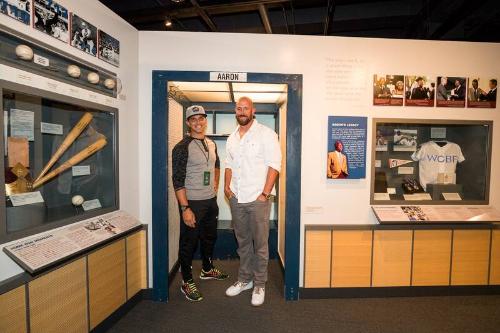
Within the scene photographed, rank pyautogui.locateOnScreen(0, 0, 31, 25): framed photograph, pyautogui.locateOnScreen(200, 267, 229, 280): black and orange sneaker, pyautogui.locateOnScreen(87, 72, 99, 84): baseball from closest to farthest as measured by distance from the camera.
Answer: pyautogui.locateOnScreen(0, 0, 31, 25): framed photograph < pyautogui.locateOnScreen(87, 72, 99, 84): baseball < pyautogui.locateOnScreen(200, 267, 229, 280): black and orange sneaker

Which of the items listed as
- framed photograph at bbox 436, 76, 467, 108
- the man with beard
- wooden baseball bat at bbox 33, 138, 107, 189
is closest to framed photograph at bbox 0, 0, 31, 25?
wooden baseball bat at bbox 33, 138, 107, 189

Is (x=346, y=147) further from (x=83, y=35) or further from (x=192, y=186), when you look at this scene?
(x=83, y=35)

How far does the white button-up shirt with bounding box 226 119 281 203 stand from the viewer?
2652mm

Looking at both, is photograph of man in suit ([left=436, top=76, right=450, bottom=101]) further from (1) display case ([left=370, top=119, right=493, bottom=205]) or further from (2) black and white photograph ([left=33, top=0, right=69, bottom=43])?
(2) black and white photograph ([left=33, top=0, right=69, bottom=43])

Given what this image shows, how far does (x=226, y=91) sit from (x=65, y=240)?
2.19 metres

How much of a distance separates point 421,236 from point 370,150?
104 cm

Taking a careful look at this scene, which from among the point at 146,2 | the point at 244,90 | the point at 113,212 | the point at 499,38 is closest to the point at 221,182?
the point at 244,90

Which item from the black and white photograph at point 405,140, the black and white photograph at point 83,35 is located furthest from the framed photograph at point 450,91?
the black and white photograph at point 83,35

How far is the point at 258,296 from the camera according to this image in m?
2.67

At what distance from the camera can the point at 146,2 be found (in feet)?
14.7

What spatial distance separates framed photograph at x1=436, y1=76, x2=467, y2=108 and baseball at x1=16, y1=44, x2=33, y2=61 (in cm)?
342

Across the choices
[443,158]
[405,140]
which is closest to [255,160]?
[405,140]

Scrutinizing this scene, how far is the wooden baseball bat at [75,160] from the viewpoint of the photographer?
75.2 inches

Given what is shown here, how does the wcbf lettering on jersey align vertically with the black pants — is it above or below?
above
